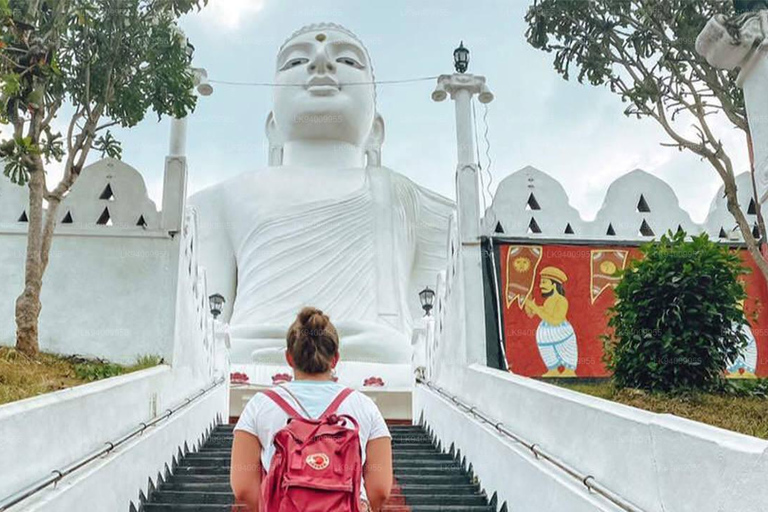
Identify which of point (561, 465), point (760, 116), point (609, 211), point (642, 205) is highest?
point (642, 205)

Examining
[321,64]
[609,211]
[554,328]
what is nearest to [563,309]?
[554,328]

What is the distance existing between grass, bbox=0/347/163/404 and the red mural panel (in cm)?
344

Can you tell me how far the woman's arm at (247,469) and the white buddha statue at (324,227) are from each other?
852 cm

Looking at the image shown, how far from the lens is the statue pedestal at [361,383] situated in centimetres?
998

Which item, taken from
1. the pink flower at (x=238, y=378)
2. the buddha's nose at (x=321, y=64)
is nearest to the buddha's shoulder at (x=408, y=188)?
the buddha's nose at (x=321, y=64)

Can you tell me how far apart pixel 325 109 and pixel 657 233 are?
24.7ft

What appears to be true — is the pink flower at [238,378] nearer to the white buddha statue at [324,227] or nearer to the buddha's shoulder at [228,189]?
the white buddha statue at [324,227]

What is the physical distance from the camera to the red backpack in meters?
1.95

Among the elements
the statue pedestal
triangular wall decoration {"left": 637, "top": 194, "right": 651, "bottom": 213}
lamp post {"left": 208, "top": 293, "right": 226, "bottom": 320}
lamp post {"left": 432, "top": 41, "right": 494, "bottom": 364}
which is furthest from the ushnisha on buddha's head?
triangular wall decoration {"left": 637, "top": 194, "right": 651, "bottom": 213}

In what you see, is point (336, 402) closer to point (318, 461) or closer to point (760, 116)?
point (318, 461)

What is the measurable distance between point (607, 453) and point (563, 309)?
4.19 meters

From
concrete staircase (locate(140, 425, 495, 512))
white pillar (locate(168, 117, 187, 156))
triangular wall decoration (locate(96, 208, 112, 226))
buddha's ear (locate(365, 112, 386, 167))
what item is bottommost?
concrete staircase (locate(140, 425, 495, 512))

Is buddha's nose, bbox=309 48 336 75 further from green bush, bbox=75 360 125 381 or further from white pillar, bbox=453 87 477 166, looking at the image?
green bush, bbox=75 360 125 381

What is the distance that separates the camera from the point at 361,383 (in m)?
10.1
